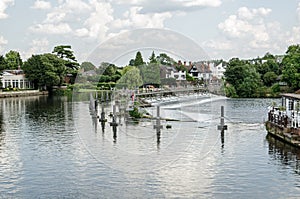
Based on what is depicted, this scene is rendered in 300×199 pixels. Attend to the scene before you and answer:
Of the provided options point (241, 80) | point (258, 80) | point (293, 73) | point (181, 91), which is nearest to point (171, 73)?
point (181, 91)

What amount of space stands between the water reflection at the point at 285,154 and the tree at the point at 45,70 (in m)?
70.3

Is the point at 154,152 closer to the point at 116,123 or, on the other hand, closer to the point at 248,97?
the point at 116,123

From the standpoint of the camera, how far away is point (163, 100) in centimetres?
4072

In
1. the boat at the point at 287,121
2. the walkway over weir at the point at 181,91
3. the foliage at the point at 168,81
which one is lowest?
the boat at the point at 287,121

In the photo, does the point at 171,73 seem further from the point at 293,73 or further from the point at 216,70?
the point at 293,73

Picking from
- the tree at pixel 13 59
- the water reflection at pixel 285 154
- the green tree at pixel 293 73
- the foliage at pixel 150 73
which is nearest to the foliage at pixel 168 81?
the foliage at pixel 150 73

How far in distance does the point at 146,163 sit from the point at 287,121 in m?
9.50

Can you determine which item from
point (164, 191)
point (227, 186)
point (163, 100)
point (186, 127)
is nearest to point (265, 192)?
point (227, 186)

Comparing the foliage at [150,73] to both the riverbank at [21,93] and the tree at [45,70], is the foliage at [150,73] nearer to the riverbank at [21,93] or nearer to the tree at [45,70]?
the riverbank at [21,93]

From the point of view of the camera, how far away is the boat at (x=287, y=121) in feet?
73.7

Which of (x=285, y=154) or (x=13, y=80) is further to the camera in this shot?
(x=13, y=80)

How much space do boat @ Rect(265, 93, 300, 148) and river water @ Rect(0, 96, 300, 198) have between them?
24.5 inches

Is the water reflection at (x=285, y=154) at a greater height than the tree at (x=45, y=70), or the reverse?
the tree at (x=45, y=70)

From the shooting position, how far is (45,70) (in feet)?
293
